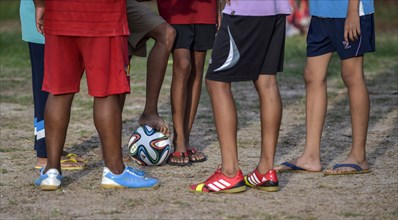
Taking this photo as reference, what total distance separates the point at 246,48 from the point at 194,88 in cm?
150

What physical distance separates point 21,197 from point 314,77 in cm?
225

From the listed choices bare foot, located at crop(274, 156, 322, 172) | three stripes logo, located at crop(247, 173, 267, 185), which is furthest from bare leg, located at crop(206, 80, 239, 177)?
bare foot, located at crop(274, 156, 322, 172)

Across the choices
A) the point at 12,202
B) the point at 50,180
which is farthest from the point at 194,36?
the point at 12,202

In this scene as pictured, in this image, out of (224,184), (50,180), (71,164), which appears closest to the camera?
(224,184)

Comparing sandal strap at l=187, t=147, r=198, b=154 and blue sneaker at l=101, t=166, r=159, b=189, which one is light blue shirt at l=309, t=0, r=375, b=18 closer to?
sandal strap at l=187, t=147, r=198, b=154

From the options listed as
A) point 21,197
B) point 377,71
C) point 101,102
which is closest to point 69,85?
point 101,102

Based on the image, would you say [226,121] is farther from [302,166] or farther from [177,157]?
[177,157]

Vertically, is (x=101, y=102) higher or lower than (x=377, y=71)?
higher

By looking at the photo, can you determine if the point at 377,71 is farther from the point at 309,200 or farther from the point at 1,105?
the point at 309,200

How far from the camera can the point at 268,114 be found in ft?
19.8

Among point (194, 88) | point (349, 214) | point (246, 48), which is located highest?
point (246, 48)

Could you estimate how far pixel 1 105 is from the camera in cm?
1000

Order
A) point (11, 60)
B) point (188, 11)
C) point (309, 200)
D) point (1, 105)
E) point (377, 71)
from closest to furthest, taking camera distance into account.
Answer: point (309, 200) < point (188, 11) < point (1, 105) < point (377, 71) < point (11, 60)

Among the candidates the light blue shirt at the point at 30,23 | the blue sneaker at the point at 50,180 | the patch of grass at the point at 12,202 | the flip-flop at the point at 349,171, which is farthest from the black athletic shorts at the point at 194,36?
the patch of grass at the point at 12,202
